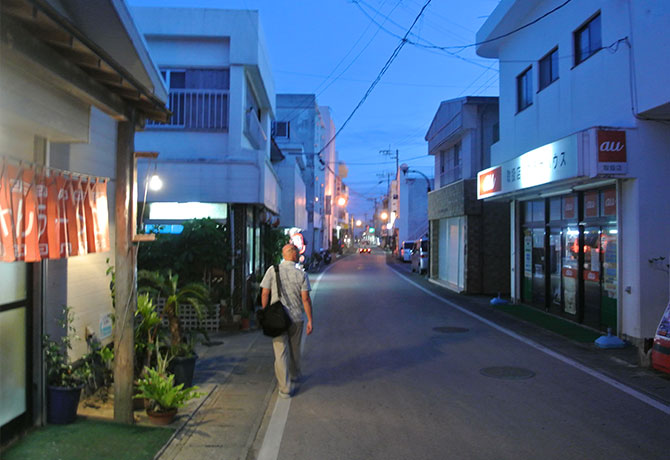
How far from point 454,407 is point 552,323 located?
7278 mm

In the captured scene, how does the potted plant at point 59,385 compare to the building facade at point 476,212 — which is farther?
the building facade at point 476,212

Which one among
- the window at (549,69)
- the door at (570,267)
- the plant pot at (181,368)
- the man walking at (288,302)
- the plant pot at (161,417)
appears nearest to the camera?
the plant pot at (161,417)

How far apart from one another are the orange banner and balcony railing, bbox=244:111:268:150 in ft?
30.3

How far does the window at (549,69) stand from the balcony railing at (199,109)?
8410 mm

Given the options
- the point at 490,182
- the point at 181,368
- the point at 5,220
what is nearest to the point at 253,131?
the point at 490,182

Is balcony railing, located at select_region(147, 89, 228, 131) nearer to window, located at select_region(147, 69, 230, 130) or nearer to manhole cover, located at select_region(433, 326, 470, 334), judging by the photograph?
window, located at select_region(147, 69, 230, 130)

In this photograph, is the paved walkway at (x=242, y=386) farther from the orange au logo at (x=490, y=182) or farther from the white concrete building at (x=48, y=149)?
the orange au logo at (x=490, y=182)

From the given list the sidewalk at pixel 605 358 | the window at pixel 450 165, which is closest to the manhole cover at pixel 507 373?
the sidewalk at pixel 605 358

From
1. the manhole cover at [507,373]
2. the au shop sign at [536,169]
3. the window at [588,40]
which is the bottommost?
the manhole cover at [507,373]

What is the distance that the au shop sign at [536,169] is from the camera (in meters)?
10.1

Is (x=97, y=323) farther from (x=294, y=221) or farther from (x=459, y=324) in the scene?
A: (x=294, y=221)

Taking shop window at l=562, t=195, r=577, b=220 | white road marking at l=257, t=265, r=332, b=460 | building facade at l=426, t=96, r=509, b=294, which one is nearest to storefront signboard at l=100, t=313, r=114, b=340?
white road marking at l=257, t=265, r=332, b=460

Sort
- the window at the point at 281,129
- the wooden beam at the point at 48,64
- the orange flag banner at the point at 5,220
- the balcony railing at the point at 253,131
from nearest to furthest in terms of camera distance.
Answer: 1. the wooden beam at the point at 48,64
2. the orange flag banner at the point at 5,220
3. the balcony railing at the point at 253,131
4. the window at the point at 281,129

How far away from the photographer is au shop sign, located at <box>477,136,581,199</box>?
398 inches
